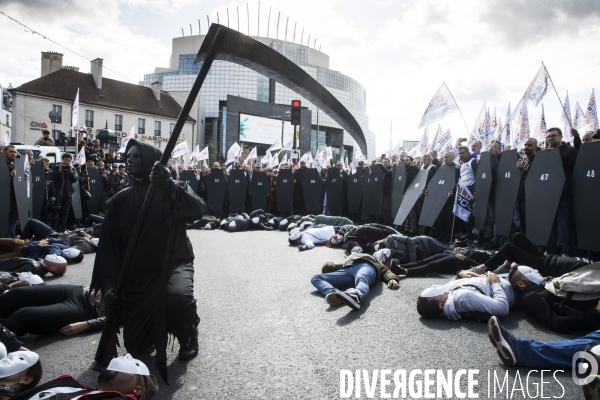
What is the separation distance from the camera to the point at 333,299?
4.73 metres

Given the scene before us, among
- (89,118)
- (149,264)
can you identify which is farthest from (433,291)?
(89,118)

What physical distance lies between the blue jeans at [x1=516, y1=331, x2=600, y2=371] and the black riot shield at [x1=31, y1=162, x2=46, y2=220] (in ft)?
36.6

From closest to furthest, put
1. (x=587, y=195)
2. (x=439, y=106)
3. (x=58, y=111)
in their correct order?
(x=587, y=195), (x=439, y=106), (x=58, y=111)

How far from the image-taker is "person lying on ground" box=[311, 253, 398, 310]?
479cm

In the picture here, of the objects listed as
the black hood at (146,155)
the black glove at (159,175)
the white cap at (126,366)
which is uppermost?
the black hood at (146,155)

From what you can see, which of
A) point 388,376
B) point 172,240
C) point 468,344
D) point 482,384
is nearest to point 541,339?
point 468,344

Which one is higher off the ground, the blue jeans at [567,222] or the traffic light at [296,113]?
the traffic light at [296,113]

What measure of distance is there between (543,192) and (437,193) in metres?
3.06

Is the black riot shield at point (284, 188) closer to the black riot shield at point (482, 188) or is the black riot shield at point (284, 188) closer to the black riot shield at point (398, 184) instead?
the black riot shield at point (398, 184)

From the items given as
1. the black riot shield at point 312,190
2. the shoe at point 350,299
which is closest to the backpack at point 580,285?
the shoe at point 350,299

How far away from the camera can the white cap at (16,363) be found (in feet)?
8.57

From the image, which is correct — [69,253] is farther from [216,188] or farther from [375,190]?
[216,188]

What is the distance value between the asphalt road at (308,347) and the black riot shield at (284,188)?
9163 millimetres

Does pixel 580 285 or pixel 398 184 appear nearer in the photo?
pixel 580 285
